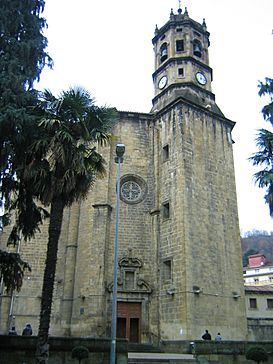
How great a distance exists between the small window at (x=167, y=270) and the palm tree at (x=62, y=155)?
1044cm

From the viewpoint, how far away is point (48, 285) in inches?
431

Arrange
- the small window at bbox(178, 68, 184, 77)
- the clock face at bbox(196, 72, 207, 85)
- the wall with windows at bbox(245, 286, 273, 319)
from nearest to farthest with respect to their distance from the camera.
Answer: the small window at bbox(178, 68, 184, 77), the clock face at bbox(196, 72, 207, 85), the wall with windows at bbox(245, 286, 273, 319)

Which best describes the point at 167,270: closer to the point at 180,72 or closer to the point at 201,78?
the point at 180,72

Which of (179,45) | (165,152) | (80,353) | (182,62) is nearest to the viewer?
(80,353)

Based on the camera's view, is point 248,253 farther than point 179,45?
Yes

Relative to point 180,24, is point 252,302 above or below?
below

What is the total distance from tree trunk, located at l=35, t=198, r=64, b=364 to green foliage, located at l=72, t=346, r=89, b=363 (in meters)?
2.35

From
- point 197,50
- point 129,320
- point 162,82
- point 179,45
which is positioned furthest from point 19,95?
point 197,50

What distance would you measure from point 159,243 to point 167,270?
1.72 metres

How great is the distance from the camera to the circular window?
24.6 m

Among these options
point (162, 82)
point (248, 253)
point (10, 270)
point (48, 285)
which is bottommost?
point (48, 285)

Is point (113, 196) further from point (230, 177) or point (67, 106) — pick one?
point (67, 106)

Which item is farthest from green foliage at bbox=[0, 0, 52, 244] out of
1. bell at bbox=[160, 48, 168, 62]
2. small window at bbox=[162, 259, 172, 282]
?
bell at bbox=[160, 48, 168, 62]

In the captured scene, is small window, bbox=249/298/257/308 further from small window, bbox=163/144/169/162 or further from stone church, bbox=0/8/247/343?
small window, bbox=163/144/169/162
